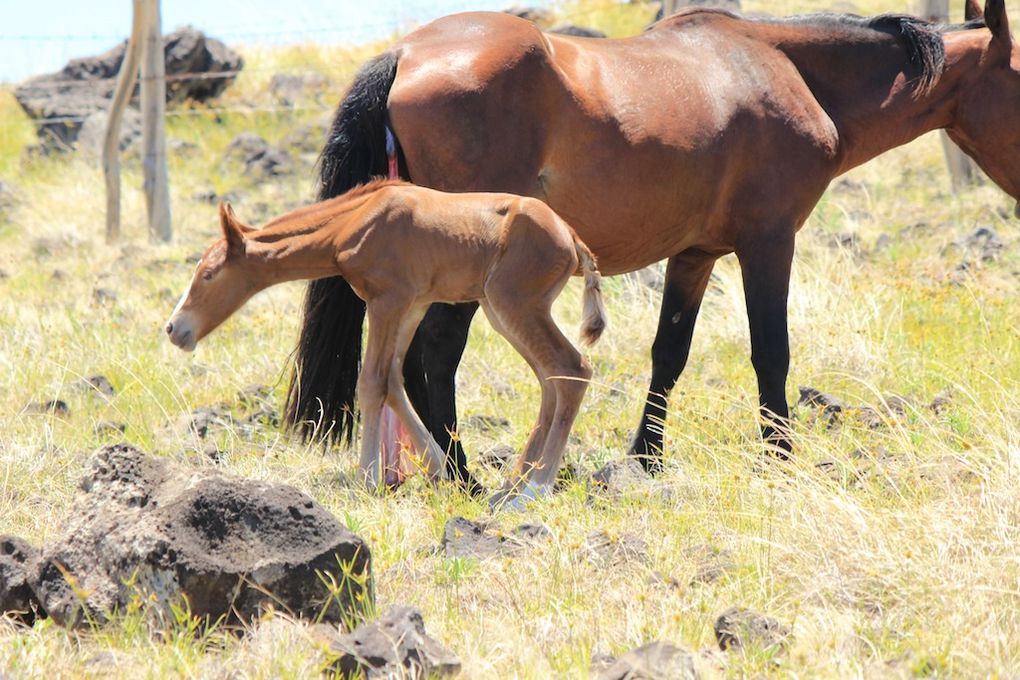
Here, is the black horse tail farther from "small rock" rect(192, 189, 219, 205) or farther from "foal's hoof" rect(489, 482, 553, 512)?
"small rock" rect(192, 189, 219, 205)

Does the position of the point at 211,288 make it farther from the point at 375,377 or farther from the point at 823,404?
the point at 823,404

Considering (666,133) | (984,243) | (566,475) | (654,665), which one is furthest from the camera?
(984,243)

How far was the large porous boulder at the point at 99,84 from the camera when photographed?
16.0 m

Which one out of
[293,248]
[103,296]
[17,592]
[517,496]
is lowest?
[103,296]

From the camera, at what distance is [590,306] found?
196 inches

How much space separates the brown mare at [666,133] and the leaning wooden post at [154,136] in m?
6.72

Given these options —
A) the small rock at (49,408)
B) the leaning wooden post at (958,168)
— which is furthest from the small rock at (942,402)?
the leaning wooden post at (958,168)

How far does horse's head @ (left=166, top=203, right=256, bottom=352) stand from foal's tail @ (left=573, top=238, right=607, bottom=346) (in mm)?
1247

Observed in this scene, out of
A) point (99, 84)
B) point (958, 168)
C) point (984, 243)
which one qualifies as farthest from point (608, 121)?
point (99, 84)

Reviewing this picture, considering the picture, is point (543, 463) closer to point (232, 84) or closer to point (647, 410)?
point (647, 410)

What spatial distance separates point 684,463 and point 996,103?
2415 millimetres

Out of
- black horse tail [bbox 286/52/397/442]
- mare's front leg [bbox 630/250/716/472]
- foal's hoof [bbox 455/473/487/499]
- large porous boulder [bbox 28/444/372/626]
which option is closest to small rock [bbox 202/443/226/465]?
black horse tail [bbox 286/52/397/442]

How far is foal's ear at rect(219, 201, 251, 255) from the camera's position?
4770 millimetres

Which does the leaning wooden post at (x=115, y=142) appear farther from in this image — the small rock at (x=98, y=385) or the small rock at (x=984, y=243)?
the small rock at (x=984, y=243)
